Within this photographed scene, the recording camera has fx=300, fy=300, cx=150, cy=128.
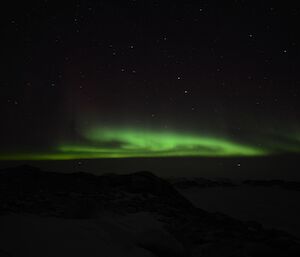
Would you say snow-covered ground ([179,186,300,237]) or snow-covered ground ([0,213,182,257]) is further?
snow-covered ground ([179,186,300,237])

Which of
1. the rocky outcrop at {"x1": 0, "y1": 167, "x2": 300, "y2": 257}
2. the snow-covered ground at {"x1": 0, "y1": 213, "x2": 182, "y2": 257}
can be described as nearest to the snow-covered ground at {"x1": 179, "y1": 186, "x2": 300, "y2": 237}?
the rocky outcrop at {"x1": 0, "y1": 167, "x2": 300, "y2": 257}

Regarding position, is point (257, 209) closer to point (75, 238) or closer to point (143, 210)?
point (143, 210)

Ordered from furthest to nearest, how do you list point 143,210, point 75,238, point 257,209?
point 257,209 < point 143,210 < point 75,238

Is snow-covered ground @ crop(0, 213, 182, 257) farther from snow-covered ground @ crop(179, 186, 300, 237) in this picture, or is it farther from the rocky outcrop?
snow-covered ground @ crop(179, 186, 300, 237)

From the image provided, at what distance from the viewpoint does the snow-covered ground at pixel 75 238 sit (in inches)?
304

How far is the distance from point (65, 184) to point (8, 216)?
9.18 meters

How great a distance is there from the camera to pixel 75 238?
873cm

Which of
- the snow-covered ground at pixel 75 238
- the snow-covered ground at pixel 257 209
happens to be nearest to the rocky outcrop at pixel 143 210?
the snow-covered ground at pixel 75 238

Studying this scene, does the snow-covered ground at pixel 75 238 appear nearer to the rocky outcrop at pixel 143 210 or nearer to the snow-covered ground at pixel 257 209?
the rocky outcrop at pixel 143 210

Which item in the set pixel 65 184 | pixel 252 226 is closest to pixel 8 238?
pixel 65 184

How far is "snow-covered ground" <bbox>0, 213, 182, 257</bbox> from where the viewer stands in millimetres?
7711

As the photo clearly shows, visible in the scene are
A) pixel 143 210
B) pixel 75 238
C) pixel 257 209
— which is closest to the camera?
pixel 75 238

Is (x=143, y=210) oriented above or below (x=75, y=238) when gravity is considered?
above

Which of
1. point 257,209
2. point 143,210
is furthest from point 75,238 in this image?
point 257,209
